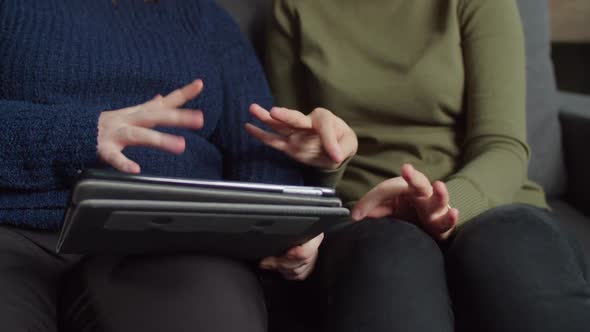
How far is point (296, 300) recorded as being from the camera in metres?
0.86

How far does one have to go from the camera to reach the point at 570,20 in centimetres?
152

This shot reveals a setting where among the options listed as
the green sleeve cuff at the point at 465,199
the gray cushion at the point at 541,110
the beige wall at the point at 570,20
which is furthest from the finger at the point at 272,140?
the beige wall at the point at 570,20

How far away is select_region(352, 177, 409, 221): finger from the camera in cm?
81

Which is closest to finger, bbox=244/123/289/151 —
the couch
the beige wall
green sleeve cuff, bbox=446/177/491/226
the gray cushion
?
green sleeve cuff, bbox=446/177/491/226

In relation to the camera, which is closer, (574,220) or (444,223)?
(444,223)

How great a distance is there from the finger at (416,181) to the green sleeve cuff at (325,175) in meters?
0.12

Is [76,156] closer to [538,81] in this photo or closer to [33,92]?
[33,92]

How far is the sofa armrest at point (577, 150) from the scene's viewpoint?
1.12 metres

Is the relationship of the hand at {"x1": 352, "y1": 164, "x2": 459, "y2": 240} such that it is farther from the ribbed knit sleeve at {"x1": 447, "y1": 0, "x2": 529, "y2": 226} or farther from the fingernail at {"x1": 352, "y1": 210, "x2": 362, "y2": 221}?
the ribbed knit sleeve at {"x1": 447, "y1": 0, "x2": 529, "y2": 226}

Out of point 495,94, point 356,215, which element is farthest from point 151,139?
point 495,94

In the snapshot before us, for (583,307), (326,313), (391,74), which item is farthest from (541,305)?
(391,74)

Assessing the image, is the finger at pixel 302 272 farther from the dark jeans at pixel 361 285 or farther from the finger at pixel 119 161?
the finger at pixel 119 161

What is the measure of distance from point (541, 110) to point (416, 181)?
1.88ft

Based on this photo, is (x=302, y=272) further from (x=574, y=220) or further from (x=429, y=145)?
(x=574, y=220)
